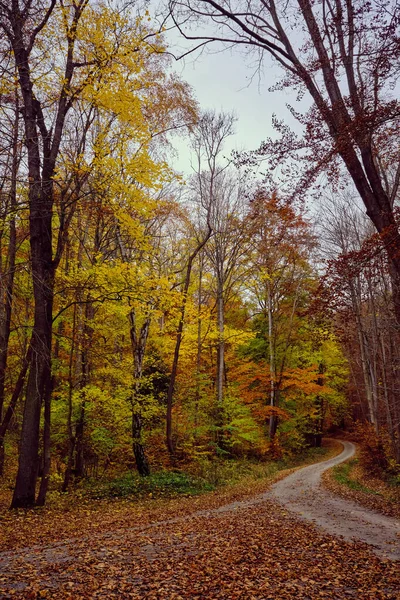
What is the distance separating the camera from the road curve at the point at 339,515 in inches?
286

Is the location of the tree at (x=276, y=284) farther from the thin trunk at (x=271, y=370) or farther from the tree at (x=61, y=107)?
the tree at (x=61, y=107)

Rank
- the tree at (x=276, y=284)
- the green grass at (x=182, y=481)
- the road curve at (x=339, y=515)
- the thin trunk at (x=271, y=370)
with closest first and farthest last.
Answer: the road curve at (x=339, y=515)
the green grass at (x=182, y=481)
the tree at (x=276, y=284)
the thin trunk at (x=271, y=370)

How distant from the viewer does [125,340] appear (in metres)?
17.1

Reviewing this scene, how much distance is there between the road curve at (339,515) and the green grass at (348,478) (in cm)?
137

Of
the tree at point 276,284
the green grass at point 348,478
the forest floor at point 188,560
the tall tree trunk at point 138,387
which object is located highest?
the tree at point 276,284

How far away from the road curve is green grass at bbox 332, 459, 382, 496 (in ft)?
4.50

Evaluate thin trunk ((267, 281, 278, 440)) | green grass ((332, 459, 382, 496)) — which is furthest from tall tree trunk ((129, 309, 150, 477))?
thin trunk ((267, 281, 278, 440))

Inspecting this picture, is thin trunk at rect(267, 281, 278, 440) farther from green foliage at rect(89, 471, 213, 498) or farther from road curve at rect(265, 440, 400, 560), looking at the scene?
green foliage at rect(89, 471, 213, 498)

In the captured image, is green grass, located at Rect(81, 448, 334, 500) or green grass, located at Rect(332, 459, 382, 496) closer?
green grass, located at Rect(81, 448, 334, 500)

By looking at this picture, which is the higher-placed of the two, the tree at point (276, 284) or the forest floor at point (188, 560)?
the tree at point (276, 284)

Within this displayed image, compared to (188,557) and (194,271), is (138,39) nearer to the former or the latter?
(188,557)

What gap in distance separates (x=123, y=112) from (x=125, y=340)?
9.62 meters

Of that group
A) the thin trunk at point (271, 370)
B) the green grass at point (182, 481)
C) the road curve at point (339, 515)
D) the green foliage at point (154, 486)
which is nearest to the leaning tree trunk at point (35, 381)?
the green grass at point (182, 481)

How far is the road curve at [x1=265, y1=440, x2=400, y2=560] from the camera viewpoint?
727 centimetres
